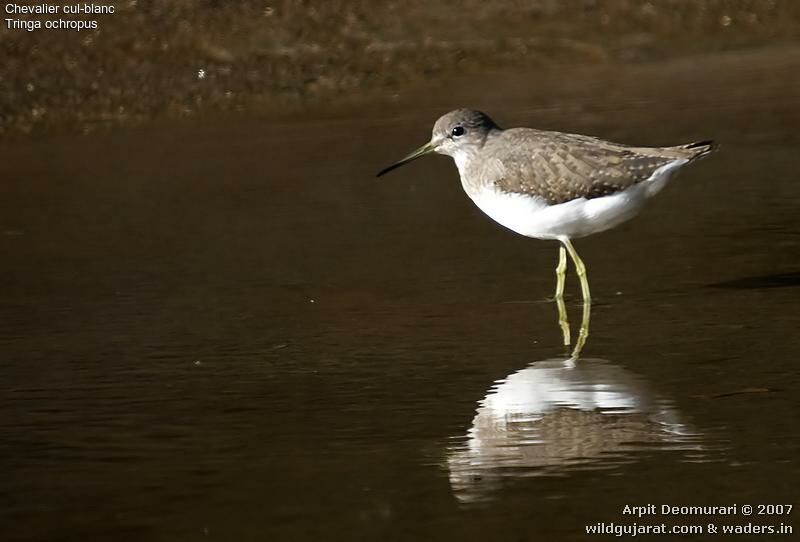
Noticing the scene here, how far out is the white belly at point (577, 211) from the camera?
808cm

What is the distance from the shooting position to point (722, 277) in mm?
8141

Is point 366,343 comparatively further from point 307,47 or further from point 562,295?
point 307,47

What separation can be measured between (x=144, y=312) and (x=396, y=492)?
2.88 metres

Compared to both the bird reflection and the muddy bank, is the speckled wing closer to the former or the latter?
the bird reflection

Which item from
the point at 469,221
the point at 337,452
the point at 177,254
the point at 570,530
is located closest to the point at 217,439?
the point at 337,452

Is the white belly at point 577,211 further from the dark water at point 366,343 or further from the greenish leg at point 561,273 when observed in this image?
the dark water at point 366,343

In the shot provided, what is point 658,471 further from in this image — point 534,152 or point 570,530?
point 534,152

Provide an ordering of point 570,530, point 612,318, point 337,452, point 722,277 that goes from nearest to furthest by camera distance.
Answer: point 570,530
point 337,452
point 612,318
point 722,277

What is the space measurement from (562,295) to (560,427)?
7.19ft

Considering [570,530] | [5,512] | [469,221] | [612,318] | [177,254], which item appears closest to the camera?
[570,530]

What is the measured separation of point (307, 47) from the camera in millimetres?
13227

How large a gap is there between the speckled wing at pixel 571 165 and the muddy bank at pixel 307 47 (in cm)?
414

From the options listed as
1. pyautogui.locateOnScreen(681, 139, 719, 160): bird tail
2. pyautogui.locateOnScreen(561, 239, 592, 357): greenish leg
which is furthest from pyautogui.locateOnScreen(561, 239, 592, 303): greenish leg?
pyautogui.locateOnScreen(681, 139, 719, 160): bird tail

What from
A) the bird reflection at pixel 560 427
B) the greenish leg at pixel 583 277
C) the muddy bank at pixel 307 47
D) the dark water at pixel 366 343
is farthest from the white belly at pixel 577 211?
the muddy bank at pixel 307 47
